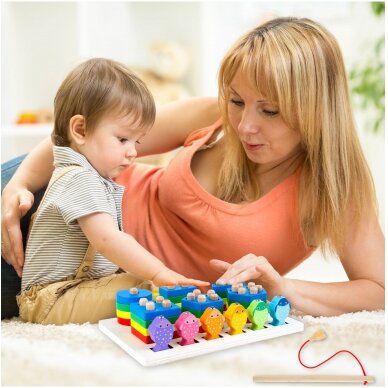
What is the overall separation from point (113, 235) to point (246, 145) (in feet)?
0.80

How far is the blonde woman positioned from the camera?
3.00 feet

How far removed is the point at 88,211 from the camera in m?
0.88

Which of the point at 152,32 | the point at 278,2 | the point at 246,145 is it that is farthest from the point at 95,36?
the point at 246,145

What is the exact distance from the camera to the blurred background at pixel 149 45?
2.39m

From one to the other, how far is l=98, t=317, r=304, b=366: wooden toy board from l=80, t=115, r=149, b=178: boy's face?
23 cm

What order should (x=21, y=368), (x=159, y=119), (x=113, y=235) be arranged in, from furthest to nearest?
(x=159, y=119) < (x=113, y=235) < (x=21, y=368)

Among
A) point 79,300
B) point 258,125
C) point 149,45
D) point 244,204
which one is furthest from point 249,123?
point 149,45

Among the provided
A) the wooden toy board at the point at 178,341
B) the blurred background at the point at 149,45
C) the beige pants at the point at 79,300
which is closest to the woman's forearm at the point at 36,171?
the beige pants at the point at 79,300

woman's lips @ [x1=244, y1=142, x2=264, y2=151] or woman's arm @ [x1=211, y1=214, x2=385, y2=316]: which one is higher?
woman's lips @ [x1=244, y1=142, x2=264, y2=151]

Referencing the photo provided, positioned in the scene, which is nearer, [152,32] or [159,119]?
[159,119]

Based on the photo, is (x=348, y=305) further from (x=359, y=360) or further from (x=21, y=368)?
(x=21, y=368)

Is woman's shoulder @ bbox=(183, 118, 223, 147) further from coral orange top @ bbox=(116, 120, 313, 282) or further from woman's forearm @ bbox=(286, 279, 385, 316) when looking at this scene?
woman's forearm @ bbox=(286, 279, 385, 316)

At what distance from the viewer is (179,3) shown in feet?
8.31

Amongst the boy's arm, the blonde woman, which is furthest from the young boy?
the blonde woman
